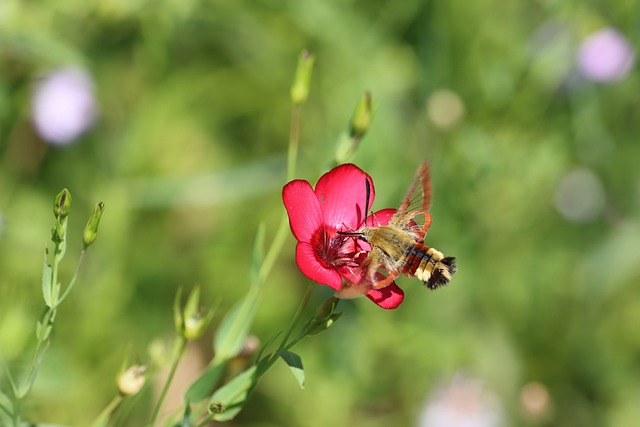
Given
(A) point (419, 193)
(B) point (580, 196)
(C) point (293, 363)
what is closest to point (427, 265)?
(A) point (419, 193)

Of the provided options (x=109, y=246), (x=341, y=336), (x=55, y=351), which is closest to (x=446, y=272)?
(x=341, y=336)

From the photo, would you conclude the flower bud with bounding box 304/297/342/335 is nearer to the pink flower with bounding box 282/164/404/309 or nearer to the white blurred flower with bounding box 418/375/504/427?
the pink flower with bounding box 282/164/404/309

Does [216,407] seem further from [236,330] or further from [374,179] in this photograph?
[374,179]

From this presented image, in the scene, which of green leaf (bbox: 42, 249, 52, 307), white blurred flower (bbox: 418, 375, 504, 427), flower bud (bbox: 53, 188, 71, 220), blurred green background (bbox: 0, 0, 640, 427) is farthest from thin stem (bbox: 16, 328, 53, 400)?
white blurred flower (bbox: 418, 375, 504, 427)

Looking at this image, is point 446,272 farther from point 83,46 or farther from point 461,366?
point 83,46

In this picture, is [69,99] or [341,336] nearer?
[341,336]

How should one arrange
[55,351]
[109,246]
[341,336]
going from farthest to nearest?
[109,246], [341,336], [55,351]
